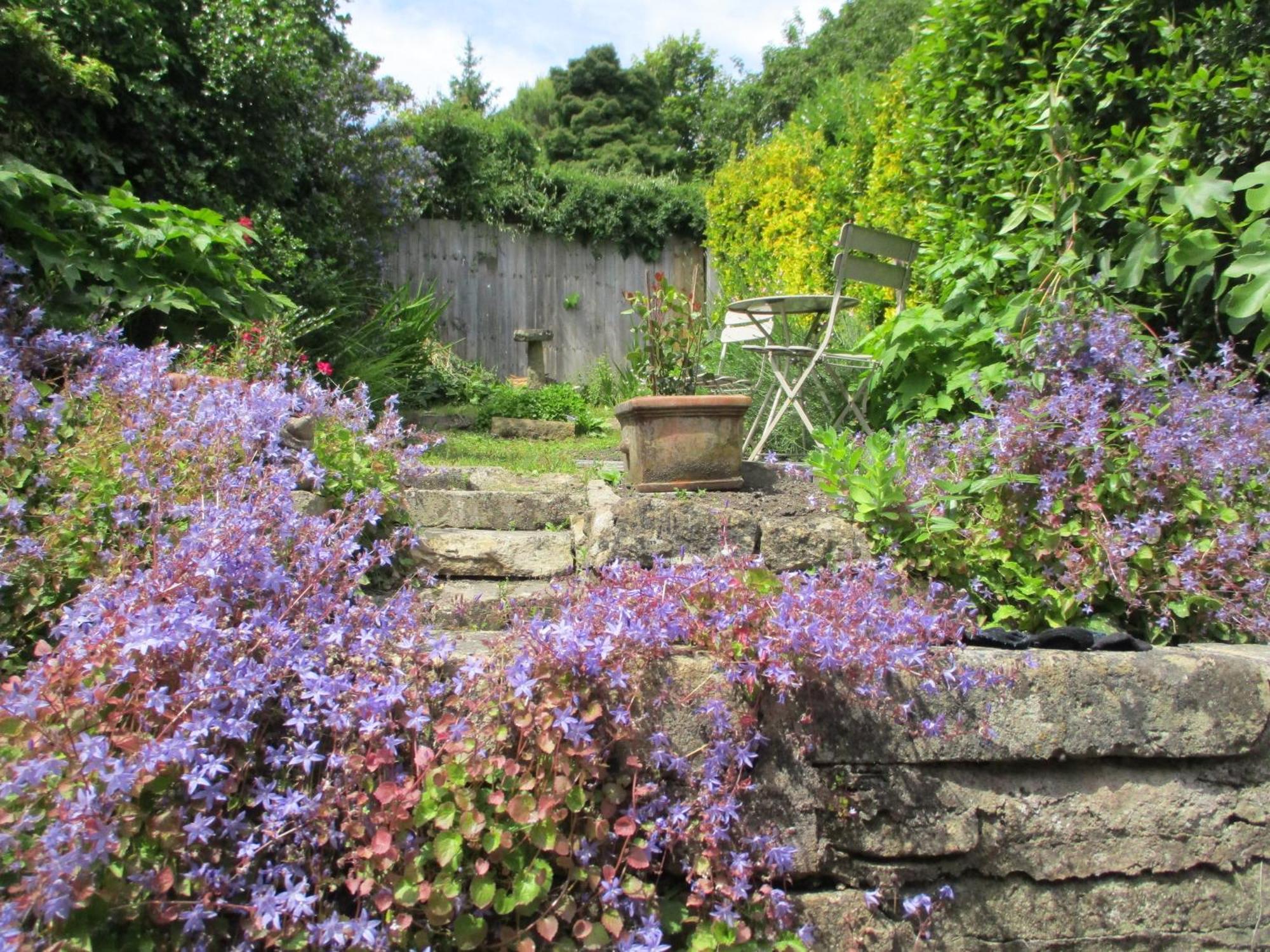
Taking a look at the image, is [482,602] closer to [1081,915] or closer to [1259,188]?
[1081,915]

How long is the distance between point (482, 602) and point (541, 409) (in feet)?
17.1

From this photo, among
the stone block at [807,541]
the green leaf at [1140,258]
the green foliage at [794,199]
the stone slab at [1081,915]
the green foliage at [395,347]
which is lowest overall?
the stone slab at [1081,915]

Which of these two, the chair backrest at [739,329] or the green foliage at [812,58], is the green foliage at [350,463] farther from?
the green foliage at [812,58]

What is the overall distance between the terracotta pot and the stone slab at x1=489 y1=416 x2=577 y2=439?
12.5ft

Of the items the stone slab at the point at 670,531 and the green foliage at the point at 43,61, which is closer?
the stone slab at the point at 670,531

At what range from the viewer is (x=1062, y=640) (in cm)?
188

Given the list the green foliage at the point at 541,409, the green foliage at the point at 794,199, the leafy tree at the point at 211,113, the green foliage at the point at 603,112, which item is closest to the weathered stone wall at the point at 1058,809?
the leafy tree at the point at 211,113

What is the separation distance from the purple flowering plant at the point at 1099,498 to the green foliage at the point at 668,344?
135 cm

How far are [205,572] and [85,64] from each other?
4.57 m

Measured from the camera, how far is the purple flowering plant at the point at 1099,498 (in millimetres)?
2002

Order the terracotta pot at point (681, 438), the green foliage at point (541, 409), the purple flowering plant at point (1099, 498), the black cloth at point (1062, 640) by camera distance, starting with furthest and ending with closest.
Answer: the green foliage at point (541, 409) < the terracotta pot at point (681, 438) < the purple flowering plant at point (1099, 498) < the black cloth at point (1062, 640)

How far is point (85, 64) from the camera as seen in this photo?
4547 mm

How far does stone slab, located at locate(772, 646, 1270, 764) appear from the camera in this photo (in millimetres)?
1592

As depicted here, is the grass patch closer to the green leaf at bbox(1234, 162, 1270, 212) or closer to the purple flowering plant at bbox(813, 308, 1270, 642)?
the purple flowering plant at bbox(813, 308, 1270, 642)
